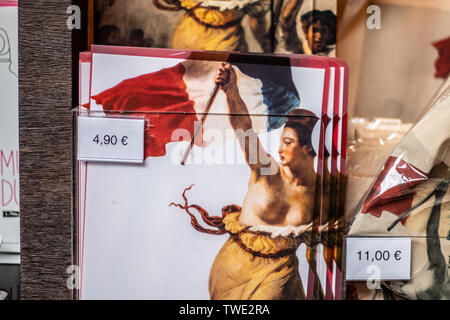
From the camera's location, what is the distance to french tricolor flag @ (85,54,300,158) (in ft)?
1.72

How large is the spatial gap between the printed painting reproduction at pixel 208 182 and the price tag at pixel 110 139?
1cm

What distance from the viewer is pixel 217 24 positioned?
631mm

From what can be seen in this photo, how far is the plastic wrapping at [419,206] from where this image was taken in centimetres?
52

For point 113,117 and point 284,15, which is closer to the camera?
point 113,117

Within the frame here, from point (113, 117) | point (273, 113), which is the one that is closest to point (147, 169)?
point (113, 117)

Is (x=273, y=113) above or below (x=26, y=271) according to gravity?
above

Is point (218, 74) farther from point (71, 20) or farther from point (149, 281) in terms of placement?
point (149, 281)

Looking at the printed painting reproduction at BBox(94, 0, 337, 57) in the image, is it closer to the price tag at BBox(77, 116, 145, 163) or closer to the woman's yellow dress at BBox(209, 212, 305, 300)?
the price tag at BBox(77, 116, 145, 163)

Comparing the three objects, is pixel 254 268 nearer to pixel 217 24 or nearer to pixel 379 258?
pixel 379 258

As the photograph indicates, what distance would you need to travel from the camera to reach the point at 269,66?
0.54 metres

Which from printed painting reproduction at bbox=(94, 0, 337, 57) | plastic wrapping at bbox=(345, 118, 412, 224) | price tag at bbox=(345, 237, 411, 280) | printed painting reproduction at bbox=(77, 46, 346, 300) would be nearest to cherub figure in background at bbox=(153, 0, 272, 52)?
printed painting reproduction at bbox=(94, 0, 337, 57)
